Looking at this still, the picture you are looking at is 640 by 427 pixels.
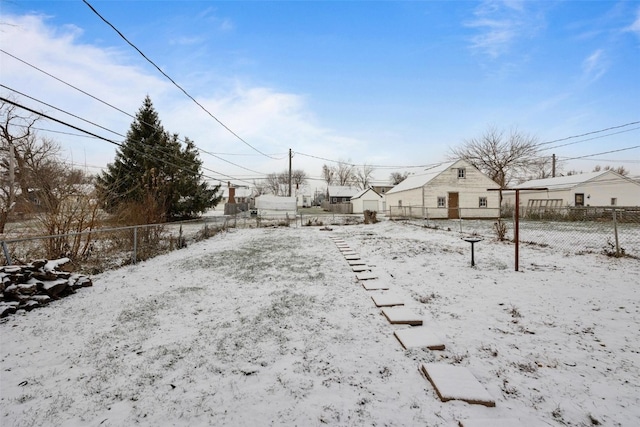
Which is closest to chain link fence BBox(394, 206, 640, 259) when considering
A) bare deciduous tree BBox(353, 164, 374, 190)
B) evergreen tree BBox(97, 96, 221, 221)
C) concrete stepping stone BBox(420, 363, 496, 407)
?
concrete stepping stone BBox(420, 363, 496, 407)

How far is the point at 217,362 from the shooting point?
→ 2.54 metres

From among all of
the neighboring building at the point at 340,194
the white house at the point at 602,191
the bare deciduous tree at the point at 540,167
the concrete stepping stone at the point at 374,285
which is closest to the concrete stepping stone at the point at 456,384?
the concrete stepping stone at the point at 374,285

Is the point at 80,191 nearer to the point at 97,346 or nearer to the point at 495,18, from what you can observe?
the point at 97,346

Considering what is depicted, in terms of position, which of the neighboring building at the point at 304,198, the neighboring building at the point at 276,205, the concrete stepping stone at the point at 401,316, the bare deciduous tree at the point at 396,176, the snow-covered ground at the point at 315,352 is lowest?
the snow-covered ground at the point at 315,352

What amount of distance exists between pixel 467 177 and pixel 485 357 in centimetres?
2391

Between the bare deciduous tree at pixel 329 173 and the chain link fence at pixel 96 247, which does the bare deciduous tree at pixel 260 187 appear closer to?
the bare deciduous tree at pixel 329 173

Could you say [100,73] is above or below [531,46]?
below

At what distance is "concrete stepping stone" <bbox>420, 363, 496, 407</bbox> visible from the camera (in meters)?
1.95

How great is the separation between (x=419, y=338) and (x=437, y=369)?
62 centimetres

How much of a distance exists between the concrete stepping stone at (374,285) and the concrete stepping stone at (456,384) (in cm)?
236

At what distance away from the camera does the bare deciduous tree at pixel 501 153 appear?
27.4m

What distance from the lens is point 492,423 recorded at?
5.59ft

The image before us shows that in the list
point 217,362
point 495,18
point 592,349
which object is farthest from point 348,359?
point 495,18

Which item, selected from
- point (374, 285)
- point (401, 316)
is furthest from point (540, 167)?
point (401, 316)
